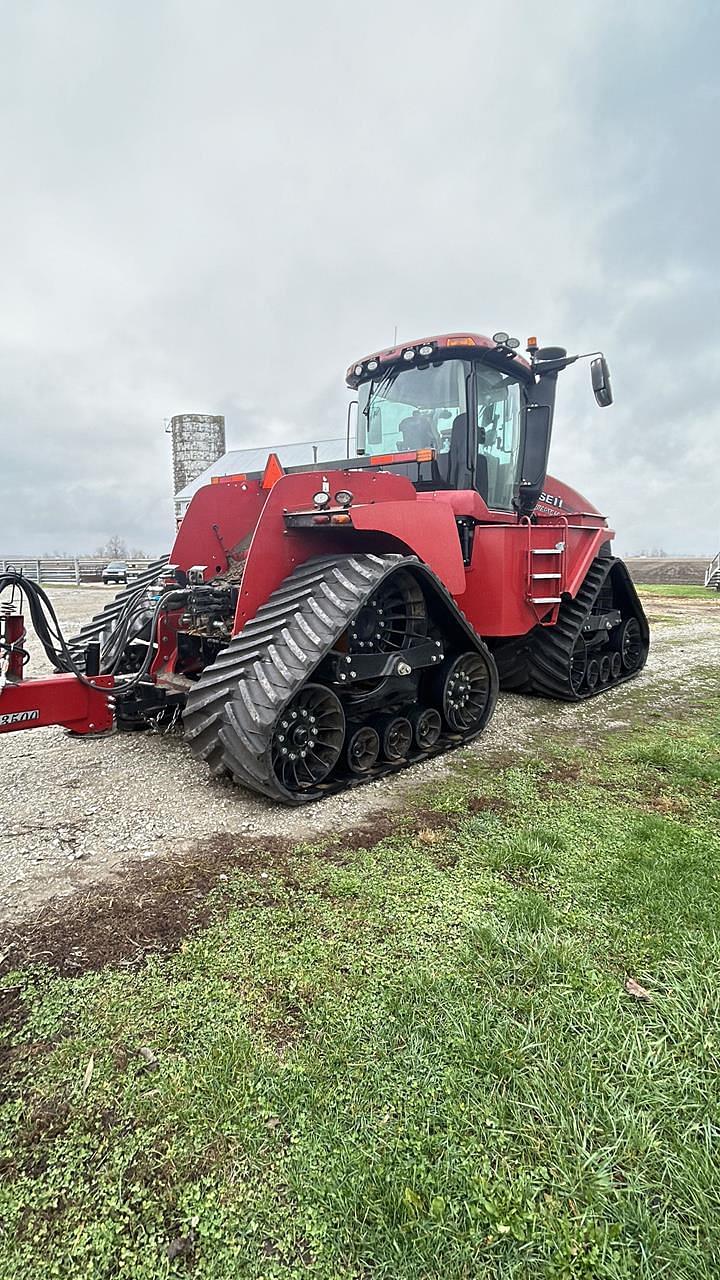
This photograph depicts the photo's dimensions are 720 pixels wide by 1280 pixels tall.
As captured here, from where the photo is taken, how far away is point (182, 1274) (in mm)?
1480

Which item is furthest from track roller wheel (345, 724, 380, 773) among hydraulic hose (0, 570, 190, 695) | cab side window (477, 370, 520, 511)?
cab side window (477, 370, 520, 511)

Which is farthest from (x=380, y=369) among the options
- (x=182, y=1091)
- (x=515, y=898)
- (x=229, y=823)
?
(x=182, y=1091)

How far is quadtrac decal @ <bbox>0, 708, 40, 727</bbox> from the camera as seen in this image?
378 cm

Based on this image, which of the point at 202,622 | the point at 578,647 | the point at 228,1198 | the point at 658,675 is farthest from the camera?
the point at 658,675

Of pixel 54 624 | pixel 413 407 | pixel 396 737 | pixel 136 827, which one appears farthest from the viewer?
pixel 413 407

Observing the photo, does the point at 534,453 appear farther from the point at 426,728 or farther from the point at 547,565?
the point at 426,728

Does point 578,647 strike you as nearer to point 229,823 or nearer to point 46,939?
point 229,823

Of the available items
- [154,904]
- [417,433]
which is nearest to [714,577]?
[417,433]

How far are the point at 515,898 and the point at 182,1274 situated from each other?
1831 mm

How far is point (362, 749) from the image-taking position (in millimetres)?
4535

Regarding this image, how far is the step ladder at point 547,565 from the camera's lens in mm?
6438

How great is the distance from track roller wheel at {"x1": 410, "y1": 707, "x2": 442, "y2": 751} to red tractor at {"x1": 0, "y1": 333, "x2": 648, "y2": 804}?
1 centimetres

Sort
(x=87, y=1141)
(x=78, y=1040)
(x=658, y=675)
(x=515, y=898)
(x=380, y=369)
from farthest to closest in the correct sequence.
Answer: (x=658, y=675) → (x=380, y=369) → (x=515, y=898) → (x=78, y=1040) → (x=87, y=1141)

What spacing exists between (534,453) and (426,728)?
3.41 metres
